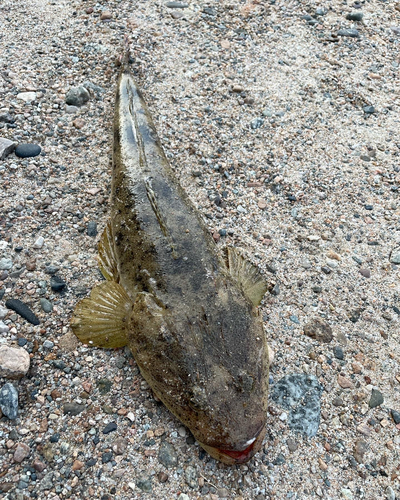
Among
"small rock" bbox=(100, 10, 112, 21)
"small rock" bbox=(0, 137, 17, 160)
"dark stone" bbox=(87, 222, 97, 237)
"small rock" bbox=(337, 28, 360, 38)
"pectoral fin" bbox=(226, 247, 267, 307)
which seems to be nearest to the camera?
"pectoral fin" bbox=(226, 247, 267, 307)

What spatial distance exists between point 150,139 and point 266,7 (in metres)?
3.46

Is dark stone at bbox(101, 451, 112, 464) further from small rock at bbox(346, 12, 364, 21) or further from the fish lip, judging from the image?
small rock at bbox(346, 12, 364, 21)

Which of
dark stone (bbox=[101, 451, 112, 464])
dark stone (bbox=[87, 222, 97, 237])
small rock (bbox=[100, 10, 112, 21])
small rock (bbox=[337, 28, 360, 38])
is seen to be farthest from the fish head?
small rock (bbox=[337, 28, 360, 38])

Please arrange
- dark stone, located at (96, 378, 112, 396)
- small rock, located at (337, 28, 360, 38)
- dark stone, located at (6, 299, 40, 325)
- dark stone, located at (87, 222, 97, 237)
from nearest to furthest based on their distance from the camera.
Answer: dark stone, located at (96, 378, 112, 396) < dark stone, located at (6, 299, 40, 325) < dark stone, located at (87, 222, 97, 237) < small rock, located at (337, 28, 360, 38)

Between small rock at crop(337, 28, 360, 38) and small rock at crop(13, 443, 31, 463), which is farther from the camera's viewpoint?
small rock at crop(337, 28, 360, 38)

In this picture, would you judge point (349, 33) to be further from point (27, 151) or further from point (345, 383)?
point (345, 383)

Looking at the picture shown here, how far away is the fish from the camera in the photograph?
2861 mm

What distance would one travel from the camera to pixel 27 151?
4.81 meters

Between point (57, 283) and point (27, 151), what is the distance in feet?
5.55

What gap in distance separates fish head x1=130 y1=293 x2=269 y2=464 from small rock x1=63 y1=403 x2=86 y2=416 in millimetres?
510

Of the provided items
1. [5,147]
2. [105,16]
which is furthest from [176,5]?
[5,147]

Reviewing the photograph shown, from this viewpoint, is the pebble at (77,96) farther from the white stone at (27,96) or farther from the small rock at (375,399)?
the small rock at (375,399)

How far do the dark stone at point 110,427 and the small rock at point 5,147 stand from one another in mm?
2953

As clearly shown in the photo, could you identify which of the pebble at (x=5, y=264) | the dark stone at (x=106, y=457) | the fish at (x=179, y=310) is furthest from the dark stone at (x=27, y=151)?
the dark stone at (x=106, y=457)
